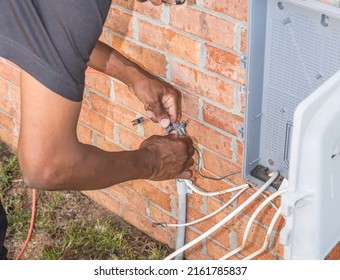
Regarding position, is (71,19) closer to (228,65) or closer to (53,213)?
(228,65)

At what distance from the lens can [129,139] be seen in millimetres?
2596

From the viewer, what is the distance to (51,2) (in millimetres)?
1676

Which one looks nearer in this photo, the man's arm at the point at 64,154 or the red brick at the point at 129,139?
the man's arm at the point at 64,154

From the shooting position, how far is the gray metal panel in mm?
1743

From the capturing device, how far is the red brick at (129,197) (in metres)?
2.73

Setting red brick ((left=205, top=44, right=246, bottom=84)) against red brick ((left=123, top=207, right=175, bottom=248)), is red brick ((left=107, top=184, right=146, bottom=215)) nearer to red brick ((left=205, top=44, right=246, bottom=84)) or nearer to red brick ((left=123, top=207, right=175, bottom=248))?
red brick ((left=123, top=207, right=175, bottom=248))

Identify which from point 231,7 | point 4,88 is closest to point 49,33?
point 231,7

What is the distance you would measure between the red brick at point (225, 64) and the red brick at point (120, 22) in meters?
0.33

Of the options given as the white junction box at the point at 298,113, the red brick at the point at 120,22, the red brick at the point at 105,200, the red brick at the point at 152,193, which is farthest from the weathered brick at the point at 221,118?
the red brick at the point at 105,200

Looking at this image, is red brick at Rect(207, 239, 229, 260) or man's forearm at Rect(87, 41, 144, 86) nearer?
man's forearm at Rect(87, 41, 144, 86)

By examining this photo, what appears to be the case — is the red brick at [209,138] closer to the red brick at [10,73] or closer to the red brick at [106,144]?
the red brick at [106,144]

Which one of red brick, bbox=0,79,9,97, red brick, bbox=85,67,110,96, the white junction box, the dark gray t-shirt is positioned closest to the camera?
the white junction box

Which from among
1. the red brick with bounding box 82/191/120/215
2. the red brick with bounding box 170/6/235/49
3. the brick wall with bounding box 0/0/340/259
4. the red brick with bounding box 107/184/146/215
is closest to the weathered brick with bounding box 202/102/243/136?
the brick wall with bounding box 0/0/340/259

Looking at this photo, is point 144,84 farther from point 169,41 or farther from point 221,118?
point 221,118
